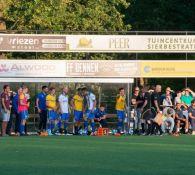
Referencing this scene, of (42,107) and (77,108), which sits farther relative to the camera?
(77,108)

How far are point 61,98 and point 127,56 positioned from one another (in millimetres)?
9982

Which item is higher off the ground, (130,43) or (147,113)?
(130,43)

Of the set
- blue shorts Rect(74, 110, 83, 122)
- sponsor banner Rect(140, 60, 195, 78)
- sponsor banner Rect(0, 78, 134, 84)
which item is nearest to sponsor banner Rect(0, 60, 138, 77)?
sponsor banner Rect(0, 78, 134, 84)

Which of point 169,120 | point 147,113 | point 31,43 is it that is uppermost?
point 31,43

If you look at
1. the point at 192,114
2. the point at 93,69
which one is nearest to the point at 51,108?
the point at 93,69

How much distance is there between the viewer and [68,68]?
33812mm

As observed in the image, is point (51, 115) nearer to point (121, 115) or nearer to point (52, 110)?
point (52, 110)

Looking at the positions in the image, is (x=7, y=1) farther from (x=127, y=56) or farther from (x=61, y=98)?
(x=61, y=98)

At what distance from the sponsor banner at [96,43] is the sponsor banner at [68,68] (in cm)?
73

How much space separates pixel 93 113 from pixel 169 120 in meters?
2.86

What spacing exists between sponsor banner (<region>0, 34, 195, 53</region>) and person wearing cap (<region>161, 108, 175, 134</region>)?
12.4ft

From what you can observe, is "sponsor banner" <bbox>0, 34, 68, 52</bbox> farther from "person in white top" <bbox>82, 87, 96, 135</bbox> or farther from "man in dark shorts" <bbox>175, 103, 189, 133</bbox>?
"man in dark shorts" <bbox>175, 103, 189, 133</bbox>

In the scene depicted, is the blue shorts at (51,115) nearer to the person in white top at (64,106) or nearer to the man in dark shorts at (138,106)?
the person in white top at (64,106)

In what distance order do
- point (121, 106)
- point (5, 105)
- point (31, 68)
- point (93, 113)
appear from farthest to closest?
point (31, 68), point (121, 106), point (93, 113), point (5, 105)
